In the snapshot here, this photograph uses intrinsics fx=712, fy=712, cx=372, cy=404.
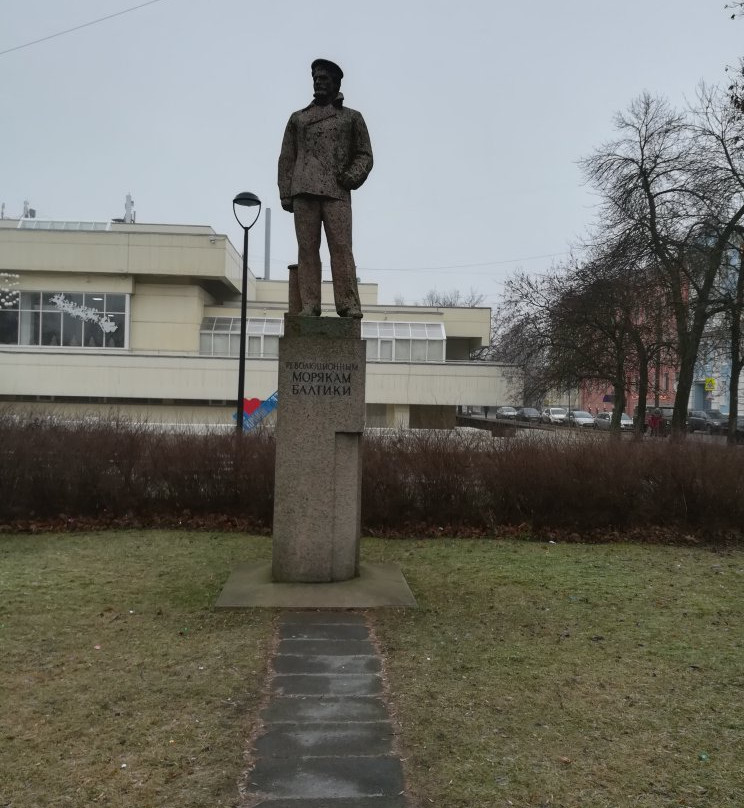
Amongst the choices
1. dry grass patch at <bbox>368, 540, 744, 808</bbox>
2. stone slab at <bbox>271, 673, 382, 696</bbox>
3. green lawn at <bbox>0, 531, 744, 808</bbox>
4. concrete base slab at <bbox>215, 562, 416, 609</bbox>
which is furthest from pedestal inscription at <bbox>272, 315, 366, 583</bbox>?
stone slab at <bbox>271, 673, 382, 696</bbox>

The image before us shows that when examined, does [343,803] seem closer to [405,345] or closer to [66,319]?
[405,345]

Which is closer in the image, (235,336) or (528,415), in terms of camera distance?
(235,336)

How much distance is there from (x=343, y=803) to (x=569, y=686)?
1.93 metres

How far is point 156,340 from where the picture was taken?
3519 cm

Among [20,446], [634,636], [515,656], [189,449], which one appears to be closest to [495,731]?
[515,656]

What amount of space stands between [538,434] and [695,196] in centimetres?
1198

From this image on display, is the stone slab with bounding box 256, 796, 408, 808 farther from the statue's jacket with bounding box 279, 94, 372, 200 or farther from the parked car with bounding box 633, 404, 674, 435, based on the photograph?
the parked car with bounding box 633, 404, 674, 435

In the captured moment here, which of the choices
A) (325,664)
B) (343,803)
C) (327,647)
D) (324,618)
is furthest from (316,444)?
(343,803)

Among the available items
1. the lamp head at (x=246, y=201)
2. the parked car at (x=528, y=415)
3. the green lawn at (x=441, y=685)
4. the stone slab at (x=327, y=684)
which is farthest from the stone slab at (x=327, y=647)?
the parked car at (x=528, y=415)

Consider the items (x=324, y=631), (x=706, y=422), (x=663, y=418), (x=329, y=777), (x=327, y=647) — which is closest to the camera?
(x=329, y=777)

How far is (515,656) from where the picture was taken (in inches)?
193

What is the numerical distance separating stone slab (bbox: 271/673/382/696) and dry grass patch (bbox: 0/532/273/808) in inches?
6.4

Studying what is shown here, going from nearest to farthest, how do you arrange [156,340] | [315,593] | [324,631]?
[324,631], [315,593], [156,340]

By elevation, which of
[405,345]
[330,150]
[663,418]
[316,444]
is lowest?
[316,444]
